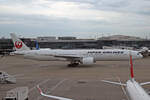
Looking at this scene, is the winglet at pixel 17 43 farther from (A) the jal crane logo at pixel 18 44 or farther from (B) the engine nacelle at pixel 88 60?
(B) the engine nacelle at pixel 88 60

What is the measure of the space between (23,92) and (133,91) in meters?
5.31

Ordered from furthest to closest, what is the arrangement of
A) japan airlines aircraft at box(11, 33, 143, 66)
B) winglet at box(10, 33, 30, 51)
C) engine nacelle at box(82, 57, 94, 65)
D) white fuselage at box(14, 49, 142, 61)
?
winglet at box(10, 33, 30, 51), white fuselage at box(14, 49, 142, 61), japan airlines aircraft at box(11, 33, 143, 66), engine nacelle at box(82, 57, 94, 65)

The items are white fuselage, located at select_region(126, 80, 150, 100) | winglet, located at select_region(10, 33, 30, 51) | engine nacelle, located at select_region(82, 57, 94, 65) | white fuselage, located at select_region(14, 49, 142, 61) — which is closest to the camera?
white fuselage, located at select_region(126, 80, 150, 100)

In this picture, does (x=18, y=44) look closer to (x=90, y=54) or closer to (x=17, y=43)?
(x=17, y=43)

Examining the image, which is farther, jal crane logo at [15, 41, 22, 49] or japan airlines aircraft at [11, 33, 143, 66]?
jal crane logo at [15, 41, 22, 49]

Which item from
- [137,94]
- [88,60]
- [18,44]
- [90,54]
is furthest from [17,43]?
[137,94]

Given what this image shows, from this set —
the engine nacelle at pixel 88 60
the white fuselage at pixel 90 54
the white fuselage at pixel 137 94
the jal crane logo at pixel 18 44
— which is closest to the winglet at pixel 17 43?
the jal crane logo at pixel 18 44

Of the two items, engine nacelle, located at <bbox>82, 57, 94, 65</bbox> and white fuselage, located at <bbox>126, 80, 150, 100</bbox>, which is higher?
white fuselage, located at <bbox>126, 80, 150, 100</bbox>

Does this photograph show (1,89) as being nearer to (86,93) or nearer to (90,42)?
(86,93)

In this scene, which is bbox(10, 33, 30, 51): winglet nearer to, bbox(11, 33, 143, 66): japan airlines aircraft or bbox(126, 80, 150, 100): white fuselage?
bbox(11, 33, 143, 66): japan airlines aircraft

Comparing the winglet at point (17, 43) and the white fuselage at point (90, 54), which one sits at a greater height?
the winglet at point (17, 43)

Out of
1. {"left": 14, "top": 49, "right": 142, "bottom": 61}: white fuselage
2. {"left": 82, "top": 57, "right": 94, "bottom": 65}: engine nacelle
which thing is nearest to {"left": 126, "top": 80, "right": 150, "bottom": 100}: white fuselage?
{"left": 82, "top": 57, "right": 94, "bottom": 65}: engine nacelle

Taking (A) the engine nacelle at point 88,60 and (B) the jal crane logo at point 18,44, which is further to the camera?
(B) the jal crane logo at point 18,44

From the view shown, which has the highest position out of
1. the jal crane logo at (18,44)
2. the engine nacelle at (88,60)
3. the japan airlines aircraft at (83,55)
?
the jal crane logo at (18,44)
